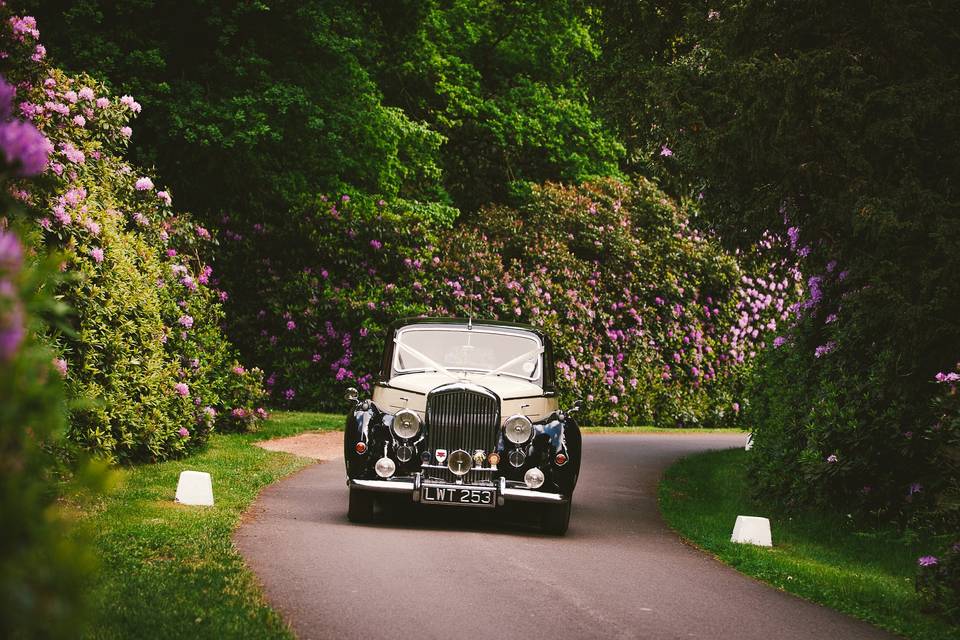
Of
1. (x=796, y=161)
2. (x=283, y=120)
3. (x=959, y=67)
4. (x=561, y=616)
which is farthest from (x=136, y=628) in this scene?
(x=283, y=120)

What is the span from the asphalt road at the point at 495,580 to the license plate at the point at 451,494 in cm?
33

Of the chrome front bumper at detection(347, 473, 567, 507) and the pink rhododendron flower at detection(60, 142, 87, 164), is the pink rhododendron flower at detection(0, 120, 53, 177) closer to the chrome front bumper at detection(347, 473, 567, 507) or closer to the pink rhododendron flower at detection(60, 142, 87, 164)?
the chrome front bumper at detection(347, 473, 567, 507)

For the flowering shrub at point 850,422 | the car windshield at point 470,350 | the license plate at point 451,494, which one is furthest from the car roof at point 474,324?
the flowering shrub at point 850,422

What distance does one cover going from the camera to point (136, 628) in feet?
20.6

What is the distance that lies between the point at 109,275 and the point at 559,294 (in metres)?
15.6

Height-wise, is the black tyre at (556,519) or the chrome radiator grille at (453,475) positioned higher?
the chrome radiator grille at (453,475)

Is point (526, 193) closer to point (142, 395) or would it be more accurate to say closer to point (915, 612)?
point (142, 395)

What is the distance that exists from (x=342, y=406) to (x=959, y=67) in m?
16.4

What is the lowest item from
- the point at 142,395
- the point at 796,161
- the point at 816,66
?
the point at 142,395

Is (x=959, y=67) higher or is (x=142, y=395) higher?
(x=959, y=67)

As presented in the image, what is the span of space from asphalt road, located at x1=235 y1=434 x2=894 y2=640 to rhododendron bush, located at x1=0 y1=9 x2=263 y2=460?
2.19 metres

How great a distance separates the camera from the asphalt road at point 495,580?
7.06 metres

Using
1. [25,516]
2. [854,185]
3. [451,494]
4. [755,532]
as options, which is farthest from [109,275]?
[25,516]

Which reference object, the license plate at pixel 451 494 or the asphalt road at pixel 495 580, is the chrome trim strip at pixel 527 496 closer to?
the license plate at pixel 451 494
